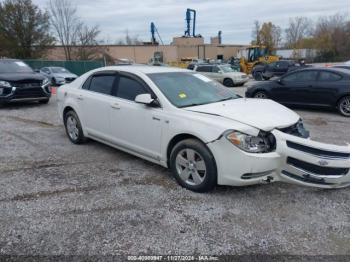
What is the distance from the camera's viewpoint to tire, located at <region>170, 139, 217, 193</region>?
12.2 ft

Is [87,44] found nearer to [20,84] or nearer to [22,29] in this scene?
[22,29]

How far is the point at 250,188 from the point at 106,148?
9.48 feet

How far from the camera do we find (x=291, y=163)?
352cm

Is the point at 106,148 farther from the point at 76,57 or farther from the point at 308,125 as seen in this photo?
the point at 76,57

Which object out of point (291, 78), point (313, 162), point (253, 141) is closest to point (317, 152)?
point (313, 162)

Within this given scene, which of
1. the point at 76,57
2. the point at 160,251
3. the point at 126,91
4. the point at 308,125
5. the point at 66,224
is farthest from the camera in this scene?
the point at 76,57

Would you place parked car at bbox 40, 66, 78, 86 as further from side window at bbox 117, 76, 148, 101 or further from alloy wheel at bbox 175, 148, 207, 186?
alloy wheel at bbox 175, 148, 207, 186

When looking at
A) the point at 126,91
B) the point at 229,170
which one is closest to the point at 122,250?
the point at 229,170

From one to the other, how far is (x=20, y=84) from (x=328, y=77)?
9459 millimetres

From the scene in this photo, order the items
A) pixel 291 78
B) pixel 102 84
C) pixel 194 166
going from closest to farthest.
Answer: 1. pixel 194 166
2. pixel 102 84
3. pixel 291 78

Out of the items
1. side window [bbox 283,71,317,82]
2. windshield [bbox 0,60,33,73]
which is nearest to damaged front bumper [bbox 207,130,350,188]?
side window [bbox 283,71,317,82]

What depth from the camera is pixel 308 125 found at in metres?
7.90

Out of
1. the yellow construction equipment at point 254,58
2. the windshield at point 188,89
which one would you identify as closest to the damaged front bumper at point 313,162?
the windshield at point 188,89

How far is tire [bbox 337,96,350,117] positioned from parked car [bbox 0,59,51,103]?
9.34 m
